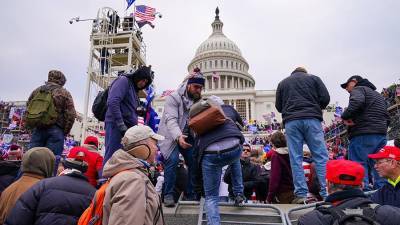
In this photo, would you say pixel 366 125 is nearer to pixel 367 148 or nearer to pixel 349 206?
pixel 367 148

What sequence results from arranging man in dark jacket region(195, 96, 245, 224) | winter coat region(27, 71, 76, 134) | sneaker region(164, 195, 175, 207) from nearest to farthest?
1. man in dark jacket region(195, 96, 245, 224)
2. sneaker region(164, 195, 175, 207)
3. winter coat region(27, 71, 76, 134)

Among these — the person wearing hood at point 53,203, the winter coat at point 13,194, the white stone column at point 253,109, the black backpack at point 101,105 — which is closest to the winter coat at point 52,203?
the person wearing hood at point 53,203

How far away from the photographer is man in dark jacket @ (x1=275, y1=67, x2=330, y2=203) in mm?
4646

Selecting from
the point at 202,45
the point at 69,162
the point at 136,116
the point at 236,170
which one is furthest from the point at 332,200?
the point at 202,45

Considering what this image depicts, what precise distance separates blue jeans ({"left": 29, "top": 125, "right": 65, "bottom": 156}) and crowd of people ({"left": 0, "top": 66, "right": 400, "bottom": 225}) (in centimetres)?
1

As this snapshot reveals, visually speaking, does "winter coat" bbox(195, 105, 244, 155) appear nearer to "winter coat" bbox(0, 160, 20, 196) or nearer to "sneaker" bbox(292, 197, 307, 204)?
"sneaker" bbox(292, 197, 307, 204)

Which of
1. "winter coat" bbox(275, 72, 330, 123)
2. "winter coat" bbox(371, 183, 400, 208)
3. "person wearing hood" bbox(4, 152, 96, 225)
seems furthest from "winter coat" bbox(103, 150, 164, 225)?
"winter coat" bbox(275, 72, 330, 123)

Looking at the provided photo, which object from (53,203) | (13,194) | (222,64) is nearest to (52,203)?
(53,203)

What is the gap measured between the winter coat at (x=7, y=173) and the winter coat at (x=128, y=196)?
2.25 metres

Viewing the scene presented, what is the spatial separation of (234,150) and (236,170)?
21.2 inches

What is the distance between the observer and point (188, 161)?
464 centimetres

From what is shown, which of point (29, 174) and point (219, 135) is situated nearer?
point (29, 174)

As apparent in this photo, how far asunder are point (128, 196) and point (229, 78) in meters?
76.3

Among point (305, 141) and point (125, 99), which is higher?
point (125, 99)
